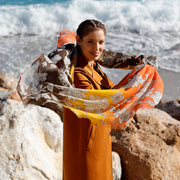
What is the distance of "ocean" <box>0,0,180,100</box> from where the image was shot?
645 centimetres

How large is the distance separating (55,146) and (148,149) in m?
0.83

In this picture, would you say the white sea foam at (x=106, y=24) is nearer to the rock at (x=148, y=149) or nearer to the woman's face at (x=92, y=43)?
the rock at (x=148, y=149)

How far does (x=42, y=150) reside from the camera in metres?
2.00

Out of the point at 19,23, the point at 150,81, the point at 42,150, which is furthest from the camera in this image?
the point at 19,23

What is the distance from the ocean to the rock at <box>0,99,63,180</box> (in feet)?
9.93

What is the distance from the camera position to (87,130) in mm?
1439

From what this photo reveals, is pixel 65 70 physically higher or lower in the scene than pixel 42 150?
higher

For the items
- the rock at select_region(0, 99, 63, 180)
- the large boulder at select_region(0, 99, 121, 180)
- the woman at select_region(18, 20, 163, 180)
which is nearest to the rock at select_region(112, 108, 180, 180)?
the large boulder at select_region(0, 99, 121, 180)

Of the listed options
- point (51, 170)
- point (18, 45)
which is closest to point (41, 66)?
point (51, 170)

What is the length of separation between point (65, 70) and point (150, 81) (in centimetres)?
46

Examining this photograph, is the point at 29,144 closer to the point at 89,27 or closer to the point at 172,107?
the point at 89,27

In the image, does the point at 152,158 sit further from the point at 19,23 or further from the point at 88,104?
the point at 19,23

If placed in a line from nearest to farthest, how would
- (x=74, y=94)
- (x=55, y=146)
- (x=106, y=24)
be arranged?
1. (x=74, y=94)
2. (x=55, y=146)
3. (x=106, y=24)

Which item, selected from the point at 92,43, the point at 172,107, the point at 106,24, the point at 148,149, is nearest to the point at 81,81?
the point at 92,43
